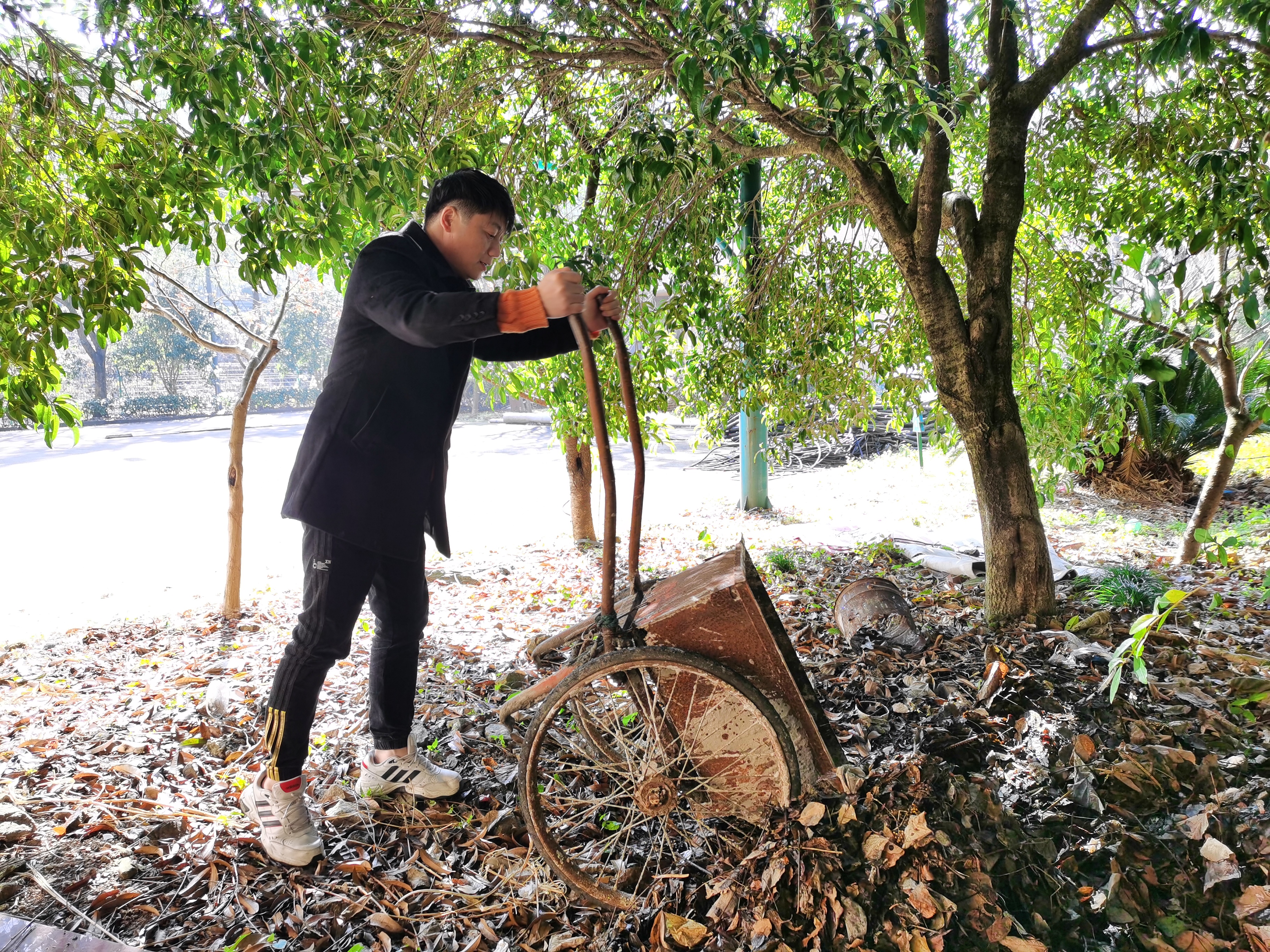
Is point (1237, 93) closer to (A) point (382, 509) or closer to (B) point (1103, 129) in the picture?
(B) point (1103, 129)

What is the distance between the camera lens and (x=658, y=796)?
86.7 inches

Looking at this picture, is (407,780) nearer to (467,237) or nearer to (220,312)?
(467,237)

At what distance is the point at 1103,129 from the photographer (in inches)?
154

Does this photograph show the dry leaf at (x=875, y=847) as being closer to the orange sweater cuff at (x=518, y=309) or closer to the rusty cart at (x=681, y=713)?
the rusty cart at (x=681, y=713)

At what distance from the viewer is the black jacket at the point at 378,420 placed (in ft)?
7.32

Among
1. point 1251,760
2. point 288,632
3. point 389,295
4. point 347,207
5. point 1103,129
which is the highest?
point 1103,129

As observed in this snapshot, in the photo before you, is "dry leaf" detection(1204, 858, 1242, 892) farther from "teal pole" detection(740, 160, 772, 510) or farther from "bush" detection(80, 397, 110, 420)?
"bush" detection(80, 397, 110, 420)

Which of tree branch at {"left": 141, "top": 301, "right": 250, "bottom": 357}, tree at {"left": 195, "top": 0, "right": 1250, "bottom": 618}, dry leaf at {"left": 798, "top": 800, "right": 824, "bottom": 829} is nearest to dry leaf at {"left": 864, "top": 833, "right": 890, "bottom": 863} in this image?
dry leaf at {"left": 798, "top": 800, "right": 824, "bottom": 829}

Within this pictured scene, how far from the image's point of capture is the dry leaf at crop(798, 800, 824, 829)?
2172 mm

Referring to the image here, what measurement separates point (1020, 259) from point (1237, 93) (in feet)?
3.90

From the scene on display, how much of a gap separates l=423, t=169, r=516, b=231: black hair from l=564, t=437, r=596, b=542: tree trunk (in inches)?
161

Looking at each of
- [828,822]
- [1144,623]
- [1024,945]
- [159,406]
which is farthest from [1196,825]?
[159,406]

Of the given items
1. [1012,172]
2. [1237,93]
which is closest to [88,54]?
[1012,172]

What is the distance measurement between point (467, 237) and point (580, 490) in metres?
4.69
